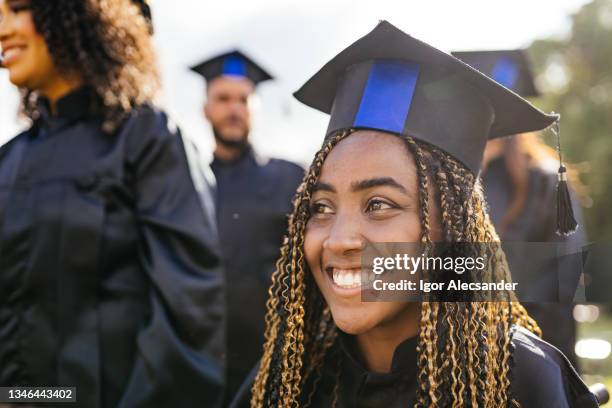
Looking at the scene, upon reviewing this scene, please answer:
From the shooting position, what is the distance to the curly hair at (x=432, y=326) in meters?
1.99

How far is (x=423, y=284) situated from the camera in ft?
6.86

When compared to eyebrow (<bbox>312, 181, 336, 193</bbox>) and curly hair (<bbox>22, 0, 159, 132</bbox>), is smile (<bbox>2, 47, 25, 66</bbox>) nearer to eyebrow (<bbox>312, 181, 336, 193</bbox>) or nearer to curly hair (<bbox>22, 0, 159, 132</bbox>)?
curly hair (<bbox>22, 0, 159, 132</bbox>)

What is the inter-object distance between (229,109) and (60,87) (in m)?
2.72

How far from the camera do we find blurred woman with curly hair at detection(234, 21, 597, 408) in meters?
2.01

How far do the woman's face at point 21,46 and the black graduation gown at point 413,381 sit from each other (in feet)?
5.30

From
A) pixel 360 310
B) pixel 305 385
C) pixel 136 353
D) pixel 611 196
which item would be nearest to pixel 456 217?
pixel 360 310

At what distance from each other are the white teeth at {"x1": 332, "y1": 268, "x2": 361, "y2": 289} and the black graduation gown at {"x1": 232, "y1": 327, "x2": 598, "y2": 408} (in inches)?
8.7

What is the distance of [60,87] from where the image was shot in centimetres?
307

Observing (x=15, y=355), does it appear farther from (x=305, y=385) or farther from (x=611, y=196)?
(x=611, y=196)

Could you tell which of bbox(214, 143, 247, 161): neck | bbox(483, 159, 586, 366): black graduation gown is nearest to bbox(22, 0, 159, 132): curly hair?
bbox(483, 159, 586, 366): black graduation gown

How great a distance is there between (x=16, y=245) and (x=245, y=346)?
2.11 m

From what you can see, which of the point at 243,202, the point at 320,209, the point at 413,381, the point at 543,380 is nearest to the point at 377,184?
the point at 320,209

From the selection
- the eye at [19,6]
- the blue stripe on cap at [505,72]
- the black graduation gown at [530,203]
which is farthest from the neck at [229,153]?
the eye at [19,6]

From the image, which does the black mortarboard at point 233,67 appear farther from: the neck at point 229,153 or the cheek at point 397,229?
the cheek at point 397,229
